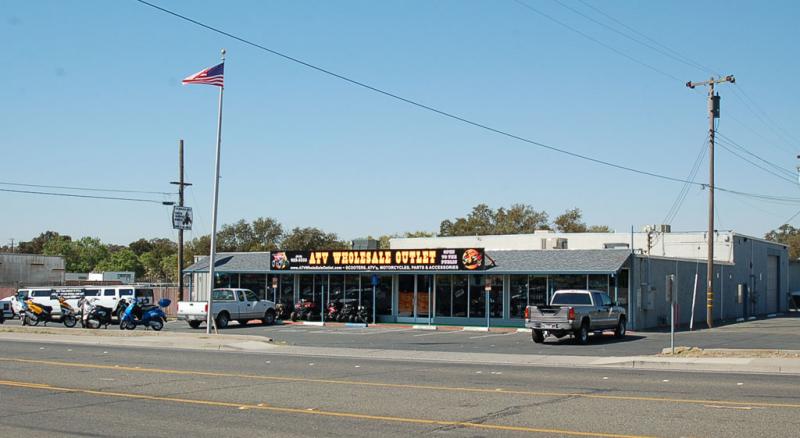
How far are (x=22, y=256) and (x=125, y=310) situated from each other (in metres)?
54.2

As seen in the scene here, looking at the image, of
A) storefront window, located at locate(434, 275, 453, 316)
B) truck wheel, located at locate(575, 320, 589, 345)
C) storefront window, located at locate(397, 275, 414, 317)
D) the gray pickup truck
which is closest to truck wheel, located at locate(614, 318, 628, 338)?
the gray pickup truck

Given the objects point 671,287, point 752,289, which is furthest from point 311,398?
point 752,289

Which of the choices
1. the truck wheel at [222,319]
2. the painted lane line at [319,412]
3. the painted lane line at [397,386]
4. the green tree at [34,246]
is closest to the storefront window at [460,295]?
the truck wheel at [222,319]

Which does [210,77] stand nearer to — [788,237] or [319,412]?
[319,412]

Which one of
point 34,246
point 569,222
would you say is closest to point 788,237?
point 569,222

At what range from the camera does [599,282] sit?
1505 inches

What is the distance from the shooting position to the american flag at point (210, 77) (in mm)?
31516

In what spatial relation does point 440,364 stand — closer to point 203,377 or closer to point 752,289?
point 203,377

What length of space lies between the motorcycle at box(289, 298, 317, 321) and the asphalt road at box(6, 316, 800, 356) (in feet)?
9.21

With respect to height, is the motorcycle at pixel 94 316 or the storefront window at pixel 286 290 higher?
the storefront window at pixel 286 290

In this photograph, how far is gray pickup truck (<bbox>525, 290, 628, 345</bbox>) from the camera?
2927cm

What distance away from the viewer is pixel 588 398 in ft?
48.1

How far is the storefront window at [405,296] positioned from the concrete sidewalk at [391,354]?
13.4m

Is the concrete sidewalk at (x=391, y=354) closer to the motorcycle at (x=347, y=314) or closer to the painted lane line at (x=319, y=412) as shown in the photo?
the painted lane line at (x=319, y=412)
